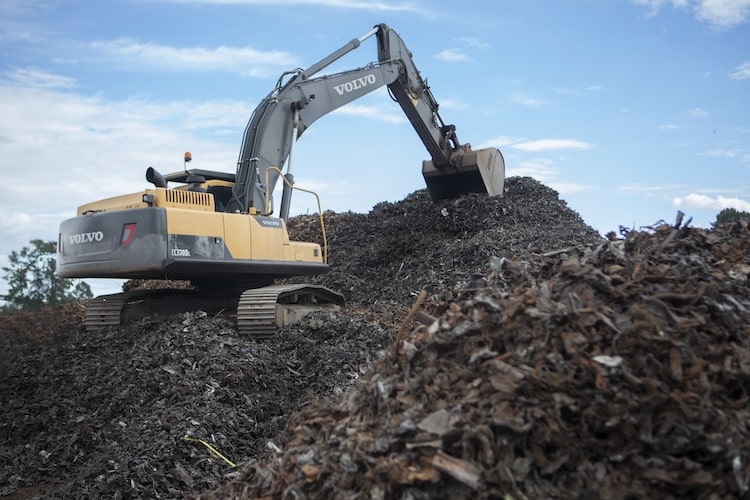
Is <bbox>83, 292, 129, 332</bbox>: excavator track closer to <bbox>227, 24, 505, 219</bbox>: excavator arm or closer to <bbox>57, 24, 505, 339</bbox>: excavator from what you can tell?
<bbox>57, 24, 505, 339</bbox>: excavator

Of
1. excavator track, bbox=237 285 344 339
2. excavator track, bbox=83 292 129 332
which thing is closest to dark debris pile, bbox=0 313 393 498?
excavator track, bbox=237 285 344 339

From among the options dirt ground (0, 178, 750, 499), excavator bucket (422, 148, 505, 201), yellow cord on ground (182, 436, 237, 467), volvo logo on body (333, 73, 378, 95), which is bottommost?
yellow cord on ground (182, 436, 237, 467)

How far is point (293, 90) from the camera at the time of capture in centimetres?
1042

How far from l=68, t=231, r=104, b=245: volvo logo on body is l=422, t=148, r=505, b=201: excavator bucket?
25.0 ft

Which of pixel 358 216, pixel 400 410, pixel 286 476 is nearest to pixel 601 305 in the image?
pixel 400 410

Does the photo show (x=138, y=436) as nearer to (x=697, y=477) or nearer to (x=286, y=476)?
(x=286, y=476)

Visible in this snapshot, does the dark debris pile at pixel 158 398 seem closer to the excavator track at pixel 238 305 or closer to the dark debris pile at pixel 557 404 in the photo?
the excavator track at pixel 238 305

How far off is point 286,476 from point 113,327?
251 inches

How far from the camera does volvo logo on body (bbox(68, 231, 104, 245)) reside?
8.49m

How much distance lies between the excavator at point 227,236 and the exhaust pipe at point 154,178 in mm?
12

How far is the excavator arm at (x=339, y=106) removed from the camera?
9.62 m

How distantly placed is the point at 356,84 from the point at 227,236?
435 cm

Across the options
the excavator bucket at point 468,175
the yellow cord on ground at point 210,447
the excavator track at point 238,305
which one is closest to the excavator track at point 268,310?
the excavator track at point 238,305

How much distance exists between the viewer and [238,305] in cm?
881
